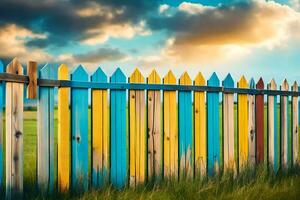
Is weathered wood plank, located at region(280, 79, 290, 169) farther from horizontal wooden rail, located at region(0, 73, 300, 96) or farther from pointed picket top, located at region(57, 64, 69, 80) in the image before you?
pointed picket top, located at region(57, 64, 69, 80)

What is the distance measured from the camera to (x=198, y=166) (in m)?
6.96

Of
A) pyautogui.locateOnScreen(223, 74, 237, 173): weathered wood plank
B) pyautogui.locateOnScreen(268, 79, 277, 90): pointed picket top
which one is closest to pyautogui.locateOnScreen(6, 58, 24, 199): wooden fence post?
pyautogui.locateOnScreen(223, 74, 237, 173): weathered wood plank

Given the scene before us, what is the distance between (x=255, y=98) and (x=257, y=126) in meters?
0.50

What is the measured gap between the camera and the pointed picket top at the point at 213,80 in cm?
722

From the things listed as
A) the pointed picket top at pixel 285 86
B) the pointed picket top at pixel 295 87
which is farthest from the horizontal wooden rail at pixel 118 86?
the pointed picket top at pixel 295 87

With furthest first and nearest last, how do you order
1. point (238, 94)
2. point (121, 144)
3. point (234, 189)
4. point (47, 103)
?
point (238, 94) → point (234, 189) → point (121, 144) → point (47, 103)

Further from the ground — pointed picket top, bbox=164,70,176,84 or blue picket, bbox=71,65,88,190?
pointed picket top, bbox=164,70,176,84

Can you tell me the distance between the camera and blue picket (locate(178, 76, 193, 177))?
22.2 feet

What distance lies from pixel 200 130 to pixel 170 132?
2.15 feet

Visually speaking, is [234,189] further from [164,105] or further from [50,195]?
[50,195]

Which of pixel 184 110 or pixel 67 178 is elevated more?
pixel 184 110

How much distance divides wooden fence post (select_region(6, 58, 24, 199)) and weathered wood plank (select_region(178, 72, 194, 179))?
2.39 m

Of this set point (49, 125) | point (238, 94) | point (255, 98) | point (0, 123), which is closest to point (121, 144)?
point (49, 125)

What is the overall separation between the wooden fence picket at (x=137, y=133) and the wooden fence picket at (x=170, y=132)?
406mm
